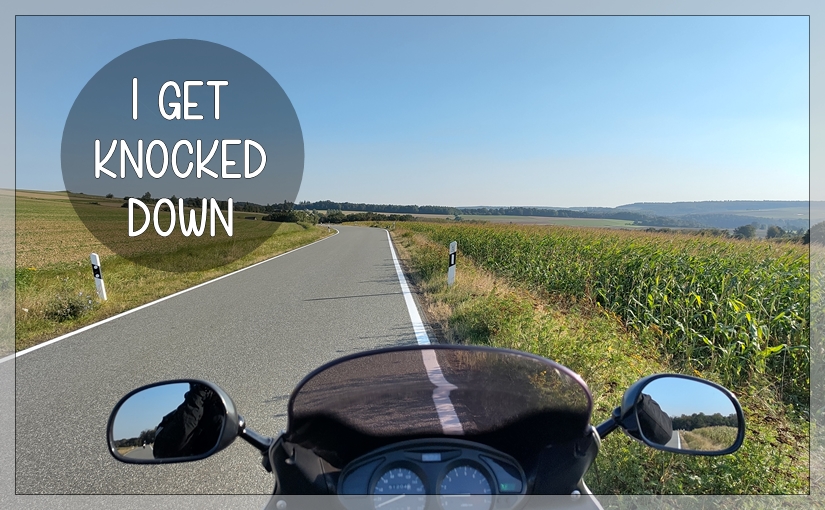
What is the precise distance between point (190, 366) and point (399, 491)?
4.45 metres

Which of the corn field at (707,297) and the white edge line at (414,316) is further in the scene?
the white edge line at (414,316)

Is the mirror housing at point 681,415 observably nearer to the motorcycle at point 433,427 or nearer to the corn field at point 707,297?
the motorcycle at point 433,427

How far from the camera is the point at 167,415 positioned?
1525 mm

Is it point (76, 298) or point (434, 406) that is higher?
point (434, 406)

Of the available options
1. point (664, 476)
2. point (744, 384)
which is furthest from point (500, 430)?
point (744, 384)

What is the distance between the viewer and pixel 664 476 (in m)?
2.81

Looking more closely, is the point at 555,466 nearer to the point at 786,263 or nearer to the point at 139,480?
the point at 139,480

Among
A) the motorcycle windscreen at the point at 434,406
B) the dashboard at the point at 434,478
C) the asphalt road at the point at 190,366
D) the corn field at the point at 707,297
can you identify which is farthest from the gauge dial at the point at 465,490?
the corn field at the point at 707,297

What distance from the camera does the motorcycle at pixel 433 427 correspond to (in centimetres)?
147

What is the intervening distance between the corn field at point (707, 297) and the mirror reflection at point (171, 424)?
545 centimetres

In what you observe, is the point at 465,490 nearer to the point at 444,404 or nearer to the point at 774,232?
the point at 444,404

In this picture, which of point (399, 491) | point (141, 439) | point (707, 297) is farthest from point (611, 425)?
point (707, 297)

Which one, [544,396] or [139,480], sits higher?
[544,396]

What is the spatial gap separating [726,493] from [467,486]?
2174mm
